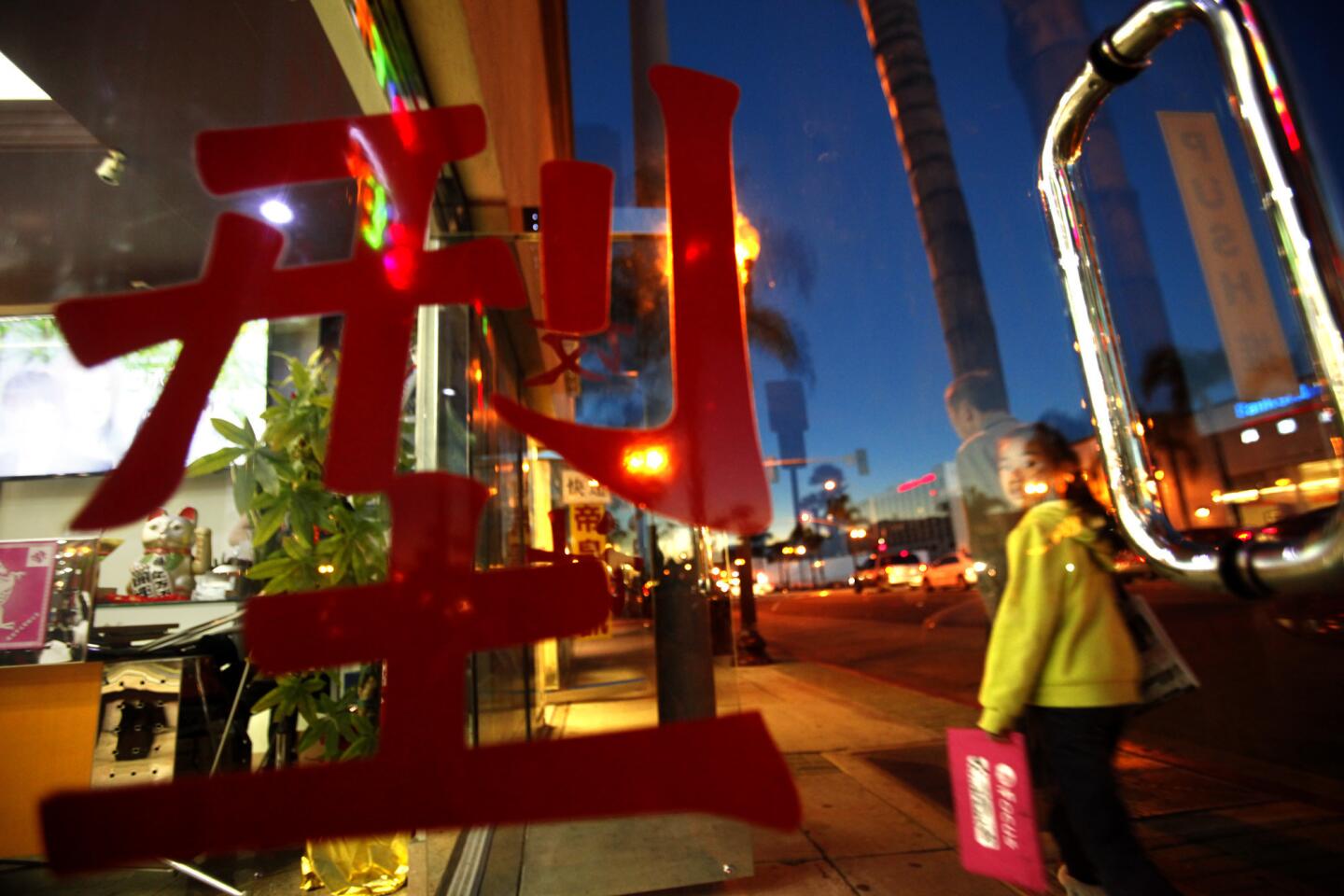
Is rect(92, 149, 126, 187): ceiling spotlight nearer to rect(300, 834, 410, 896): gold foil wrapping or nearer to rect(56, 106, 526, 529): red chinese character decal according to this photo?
rect(56, 106, 526, 529): red chinese character decal

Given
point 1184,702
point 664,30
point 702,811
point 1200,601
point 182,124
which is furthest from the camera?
point 1200,601

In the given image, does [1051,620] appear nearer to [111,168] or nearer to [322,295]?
[322,295]

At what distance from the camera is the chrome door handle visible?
0.90 metres

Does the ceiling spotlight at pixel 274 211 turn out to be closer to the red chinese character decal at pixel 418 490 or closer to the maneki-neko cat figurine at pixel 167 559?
the red chinese character decal at pixel 418 490

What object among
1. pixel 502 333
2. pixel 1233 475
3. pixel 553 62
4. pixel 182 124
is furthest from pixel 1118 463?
pixel 1233 475

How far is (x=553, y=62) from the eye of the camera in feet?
11.2

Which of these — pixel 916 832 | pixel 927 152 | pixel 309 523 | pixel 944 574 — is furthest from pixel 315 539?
pixel 944 574

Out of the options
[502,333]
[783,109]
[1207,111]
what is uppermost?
[783,109]

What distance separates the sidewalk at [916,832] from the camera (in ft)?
7.87

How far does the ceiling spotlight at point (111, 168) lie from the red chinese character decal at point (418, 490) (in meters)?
0.75

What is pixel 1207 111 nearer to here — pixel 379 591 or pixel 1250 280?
pixel 1250 280

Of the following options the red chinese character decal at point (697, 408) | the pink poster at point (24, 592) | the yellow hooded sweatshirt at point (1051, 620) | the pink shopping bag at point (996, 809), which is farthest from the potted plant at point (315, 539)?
the yellow hooded sweatshirt at point (1051, 620)

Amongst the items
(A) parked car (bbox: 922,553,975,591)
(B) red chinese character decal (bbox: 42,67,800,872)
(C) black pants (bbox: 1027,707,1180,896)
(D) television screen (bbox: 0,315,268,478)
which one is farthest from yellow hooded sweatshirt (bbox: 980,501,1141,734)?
(A) parked car (bbox: 922,553,975,591)

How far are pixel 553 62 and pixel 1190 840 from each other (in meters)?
4.49
